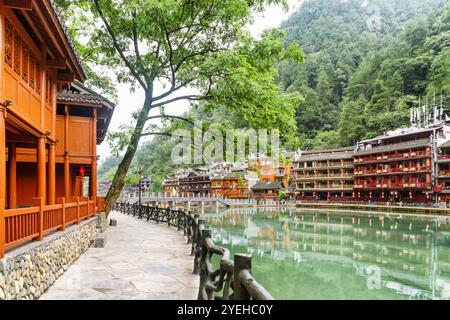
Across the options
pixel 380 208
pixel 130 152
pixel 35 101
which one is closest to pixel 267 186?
pixel 380 208

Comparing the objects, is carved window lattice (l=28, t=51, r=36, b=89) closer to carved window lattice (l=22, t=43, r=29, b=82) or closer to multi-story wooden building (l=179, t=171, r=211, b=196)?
carved window lattice (l=22, t=43, r=29, b=82)

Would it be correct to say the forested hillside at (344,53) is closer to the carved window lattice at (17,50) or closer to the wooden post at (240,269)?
the carved window lattice at (17,50)

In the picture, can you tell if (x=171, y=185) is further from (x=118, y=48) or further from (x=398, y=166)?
(x=118, y=48)

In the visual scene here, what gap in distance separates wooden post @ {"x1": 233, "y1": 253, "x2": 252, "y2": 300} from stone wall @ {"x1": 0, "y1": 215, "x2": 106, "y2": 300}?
2776 millimetres

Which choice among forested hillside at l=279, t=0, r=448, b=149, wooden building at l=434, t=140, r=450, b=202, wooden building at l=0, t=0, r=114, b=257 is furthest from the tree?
forested hillside at l=279, t=0, r=448, b=149

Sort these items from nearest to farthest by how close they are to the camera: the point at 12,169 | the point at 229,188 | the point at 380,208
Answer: the point at 12,169 < the point at 380,208 < the point at 229,188

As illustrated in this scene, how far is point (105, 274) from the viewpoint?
709 centimetres

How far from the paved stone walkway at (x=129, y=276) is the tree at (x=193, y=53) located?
5.34m

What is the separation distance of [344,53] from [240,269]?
346 ft

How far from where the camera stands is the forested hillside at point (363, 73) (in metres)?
63.7

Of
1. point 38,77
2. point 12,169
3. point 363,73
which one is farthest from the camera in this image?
point 363,73

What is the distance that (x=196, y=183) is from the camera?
76.3 metres
